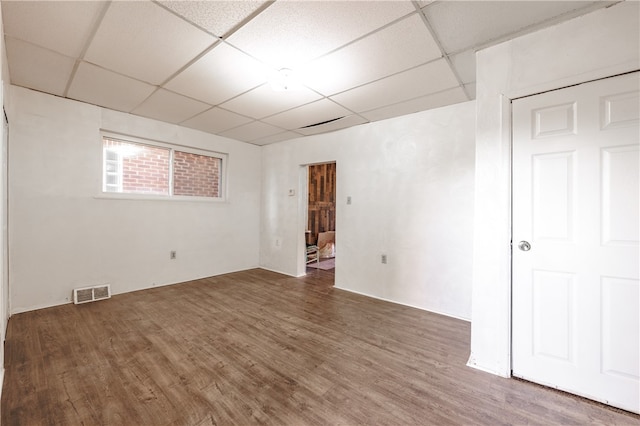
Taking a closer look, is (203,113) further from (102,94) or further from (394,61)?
(394,61)

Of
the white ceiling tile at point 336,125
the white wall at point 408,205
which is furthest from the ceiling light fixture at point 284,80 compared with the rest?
the white wall at point 408,205

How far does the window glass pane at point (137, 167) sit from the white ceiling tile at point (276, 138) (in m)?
1.59

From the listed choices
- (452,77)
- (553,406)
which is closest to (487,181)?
(452,77)

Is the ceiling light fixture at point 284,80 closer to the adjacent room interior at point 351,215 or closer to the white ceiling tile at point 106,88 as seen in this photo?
the adjacent room interior at point 351,215

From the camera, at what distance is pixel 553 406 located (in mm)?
1656

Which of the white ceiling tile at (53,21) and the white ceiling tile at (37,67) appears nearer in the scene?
the white ceiling tile at (53,21)

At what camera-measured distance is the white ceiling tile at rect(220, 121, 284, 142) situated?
4.13 meters

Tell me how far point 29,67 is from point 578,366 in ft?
16.8

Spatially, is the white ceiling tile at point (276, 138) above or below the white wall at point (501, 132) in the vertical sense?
above

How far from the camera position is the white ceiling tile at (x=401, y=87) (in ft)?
7.97

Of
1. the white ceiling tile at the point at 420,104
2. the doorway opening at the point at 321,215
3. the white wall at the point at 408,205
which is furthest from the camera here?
the doorway opening at the point at 321,215

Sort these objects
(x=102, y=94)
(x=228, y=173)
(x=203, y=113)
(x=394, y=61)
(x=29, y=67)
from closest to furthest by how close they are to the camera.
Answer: (x=394, y=61)
(x=29, y=67)
(x=102, y=94)
(x=203, y=113)
(x=228, y=173)

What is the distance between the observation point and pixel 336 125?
3986mm

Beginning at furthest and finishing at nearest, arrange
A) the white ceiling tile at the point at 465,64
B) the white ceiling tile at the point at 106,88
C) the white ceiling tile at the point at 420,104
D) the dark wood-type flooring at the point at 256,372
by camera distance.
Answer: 1. the white ceiling tile at the point at 420,104
2. the white ceiling tile at the point at 106,88
3. the white ceiling tile at the point at 465,64
4. the dark wood-type flooring at the point at 256,372
